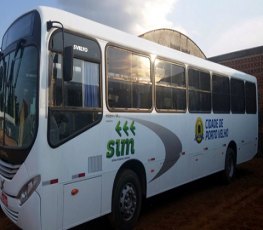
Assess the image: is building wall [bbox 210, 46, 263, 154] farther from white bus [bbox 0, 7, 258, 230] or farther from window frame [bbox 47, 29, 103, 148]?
window frame [bbox 47, 29, 103, 148]

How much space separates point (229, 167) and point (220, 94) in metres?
2.16

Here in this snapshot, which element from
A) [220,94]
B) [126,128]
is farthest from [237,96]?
[126,128]

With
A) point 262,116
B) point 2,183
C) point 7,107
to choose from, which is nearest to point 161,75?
point 7,107

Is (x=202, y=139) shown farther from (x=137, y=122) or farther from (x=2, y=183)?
(x=2, y=183)

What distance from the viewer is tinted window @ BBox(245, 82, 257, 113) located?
11.4 m

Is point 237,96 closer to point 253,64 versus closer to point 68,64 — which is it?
point 253,64

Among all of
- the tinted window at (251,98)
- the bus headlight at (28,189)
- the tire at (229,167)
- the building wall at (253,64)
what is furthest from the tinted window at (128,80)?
the building wall at (253,64)

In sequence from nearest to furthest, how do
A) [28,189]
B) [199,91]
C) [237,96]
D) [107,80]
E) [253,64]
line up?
[28,189] → [107,80] → [199,91] → [237,96] → [253,64]

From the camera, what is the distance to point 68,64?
176 inches

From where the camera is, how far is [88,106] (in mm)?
5129

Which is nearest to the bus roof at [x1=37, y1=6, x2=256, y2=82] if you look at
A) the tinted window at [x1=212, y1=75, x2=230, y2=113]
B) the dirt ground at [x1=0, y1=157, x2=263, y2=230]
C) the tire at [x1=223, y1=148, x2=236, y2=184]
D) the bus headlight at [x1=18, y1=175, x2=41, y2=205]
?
the tinted window at [x1=212, y1=75, x2=230, y2=113]

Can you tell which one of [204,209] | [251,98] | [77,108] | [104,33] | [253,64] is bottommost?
[204,209]

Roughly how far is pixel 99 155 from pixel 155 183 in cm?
173

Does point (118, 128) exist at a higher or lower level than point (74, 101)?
lower
